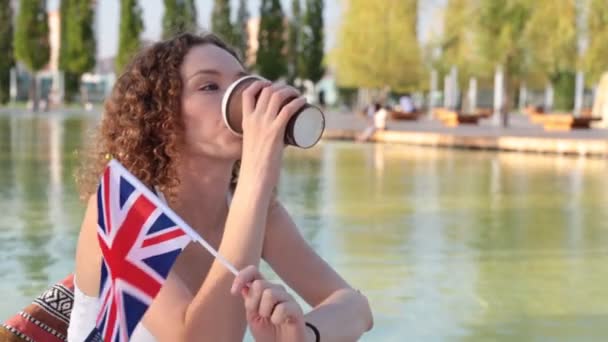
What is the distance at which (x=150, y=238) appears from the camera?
1.45 meters

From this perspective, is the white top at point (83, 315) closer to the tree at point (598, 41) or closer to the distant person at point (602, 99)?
the tree at point (598, 41)

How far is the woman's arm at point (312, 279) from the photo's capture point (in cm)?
183

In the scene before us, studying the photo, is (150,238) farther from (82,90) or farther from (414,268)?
(82,90)

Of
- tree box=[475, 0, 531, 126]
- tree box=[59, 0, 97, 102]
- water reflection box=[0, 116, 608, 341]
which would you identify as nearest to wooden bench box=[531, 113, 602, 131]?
tree box=[475, 0, 531, 126]

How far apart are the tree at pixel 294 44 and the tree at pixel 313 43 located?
303 millimetres

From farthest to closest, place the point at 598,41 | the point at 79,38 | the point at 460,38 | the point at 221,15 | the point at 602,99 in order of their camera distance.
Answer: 1. the point at 221,15
2. the point at 79,38
3. the point at 460,38
4. the point at 602,99
5. the point at 598,41

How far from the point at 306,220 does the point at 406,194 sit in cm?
227

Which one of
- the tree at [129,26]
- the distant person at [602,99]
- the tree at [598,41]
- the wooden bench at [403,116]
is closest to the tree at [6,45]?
the tree at [129,26]

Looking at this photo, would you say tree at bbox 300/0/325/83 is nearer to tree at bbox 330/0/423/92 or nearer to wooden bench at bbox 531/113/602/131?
tree at bbox 330/0/423/92

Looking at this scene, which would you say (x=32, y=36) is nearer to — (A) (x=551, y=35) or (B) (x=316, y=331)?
(A) (x=551, y=35)

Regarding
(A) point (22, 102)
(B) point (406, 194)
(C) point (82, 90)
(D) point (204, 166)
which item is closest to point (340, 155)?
(B) point (406, 194)

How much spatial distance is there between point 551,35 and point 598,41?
65.4 inches

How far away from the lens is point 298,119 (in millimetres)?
1386

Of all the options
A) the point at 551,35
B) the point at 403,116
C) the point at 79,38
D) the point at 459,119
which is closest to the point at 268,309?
the point at 551,35
